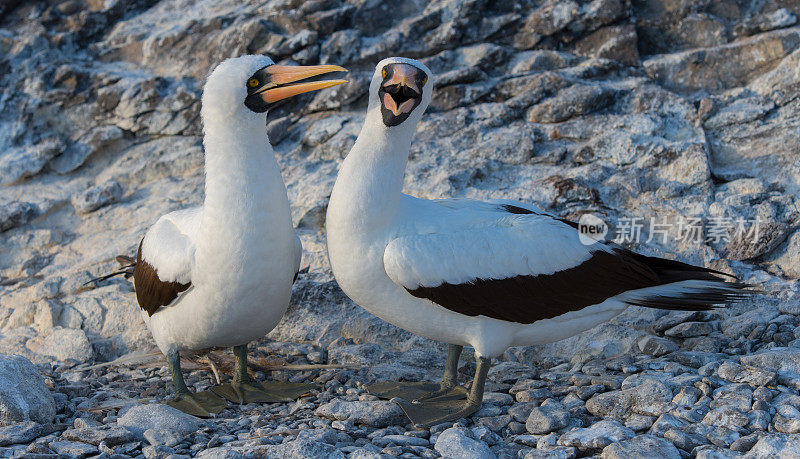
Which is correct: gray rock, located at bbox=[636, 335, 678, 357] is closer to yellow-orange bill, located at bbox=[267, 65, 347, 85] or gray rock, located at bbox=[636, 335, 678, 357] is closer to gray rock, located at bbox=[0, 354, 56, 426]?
yellow-orange bill, located at bbox=[267, 65, 347, 85]

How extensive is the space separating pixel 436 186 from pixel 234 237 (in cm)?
235

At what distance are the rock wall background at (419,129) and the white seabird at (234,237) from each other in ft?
4.09

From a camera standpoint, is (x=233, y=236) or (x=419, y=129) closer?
(x=233, y=236)

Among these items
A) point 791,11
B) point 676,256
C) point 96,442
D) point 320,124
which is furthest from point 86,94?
point 791,11

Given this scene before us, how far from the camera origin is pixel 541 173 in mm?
6098

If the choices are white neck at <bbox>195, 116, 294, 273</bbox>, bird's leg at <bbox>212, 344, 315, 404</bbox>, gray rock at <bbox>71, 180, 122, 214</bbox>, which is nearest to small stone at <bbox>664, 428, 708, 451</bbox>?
bird's leg at <bbox>212, 344, 315, 404</bbox>

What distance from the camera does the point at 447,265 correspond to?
3.89 meters

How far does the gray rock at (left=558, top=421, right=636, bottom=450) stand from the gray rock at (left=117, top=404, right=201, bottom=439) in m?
1.72

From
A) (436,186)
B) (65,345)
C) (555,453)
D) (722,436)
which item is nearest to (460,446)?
(555,453)

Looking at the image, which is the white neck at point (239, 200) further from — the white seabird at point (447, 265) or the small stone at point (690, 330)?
the small stone at point (690, 330)

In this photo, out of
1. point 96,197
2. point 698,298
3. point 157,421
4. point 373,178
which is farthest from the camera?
point 96,197

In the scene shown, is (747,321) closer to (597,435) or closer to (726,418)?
(726,418)

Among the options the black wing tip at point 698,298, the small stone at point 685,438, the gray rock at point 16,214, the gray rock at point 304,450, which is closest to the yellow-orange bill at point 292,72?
the gray rock at point 304,450

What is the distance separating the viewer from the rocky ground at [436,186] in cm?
365
